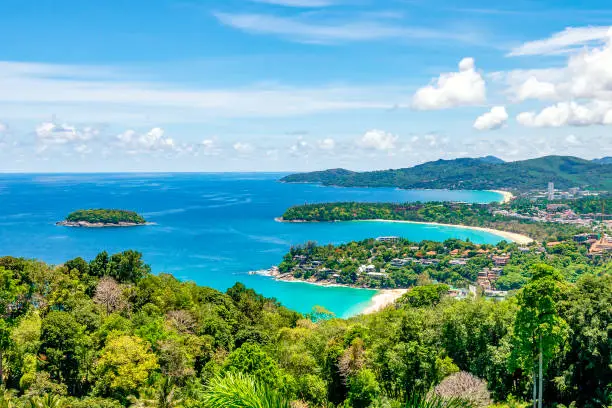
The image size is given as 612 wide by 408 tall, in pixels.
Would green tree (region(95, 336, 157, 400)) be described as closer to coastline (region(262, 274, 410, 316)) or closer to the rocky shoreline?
coastline (region(262, 274, 410, 316))

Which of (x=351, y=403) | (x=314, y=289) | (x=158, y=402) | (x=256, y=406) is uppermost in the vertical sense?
(x=256, y=406)

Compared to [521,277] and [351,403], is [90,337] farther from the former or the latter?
[521,277]

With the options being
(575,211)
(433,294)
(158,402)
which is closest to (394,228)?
(575,211)

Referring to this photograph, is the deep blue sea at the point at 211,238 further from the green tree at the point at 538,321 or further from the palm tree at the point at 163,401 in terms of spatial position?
the palm tree at the point at 163,401

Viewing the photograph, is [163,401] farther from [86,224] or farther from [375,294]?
[86,224]

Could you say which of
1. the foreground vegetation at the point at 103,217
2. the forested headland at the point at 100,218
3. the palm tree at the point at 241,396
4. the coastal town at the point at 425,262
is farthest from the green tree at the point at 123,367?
the foreground vegetation at the point at 103,217

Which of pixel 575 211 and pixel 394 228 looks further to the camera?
pixel 575 211

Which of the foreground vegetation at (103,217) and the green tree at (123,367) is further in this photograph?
the foreground vegetation at (103,217)
